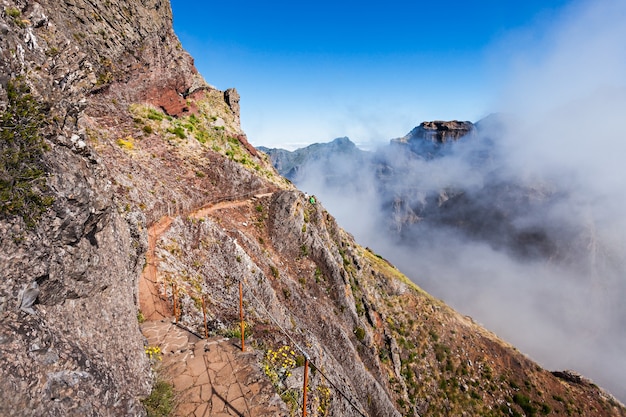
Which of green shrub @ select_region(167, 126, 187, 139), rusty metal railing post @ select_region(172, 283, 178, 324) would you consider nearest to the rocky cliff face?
green shrub @ select_region(167, 126, 187, 139)

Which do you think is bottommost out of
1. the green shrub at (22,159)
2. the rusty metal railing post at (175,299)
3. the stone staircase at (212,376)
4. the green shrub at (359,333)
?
the green shrub at (359,333)

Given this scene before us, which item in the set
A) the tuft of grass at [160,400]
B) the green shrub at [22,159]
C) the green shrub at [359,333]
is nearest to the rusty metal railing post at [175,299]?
the tuft of grass at [160,400]

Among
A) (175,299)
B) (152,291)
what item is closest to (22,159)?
(175,299)

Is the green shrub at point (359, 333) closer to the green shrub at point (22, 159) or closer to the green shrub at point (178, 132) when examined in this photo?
the green shrub at point (178, 132)

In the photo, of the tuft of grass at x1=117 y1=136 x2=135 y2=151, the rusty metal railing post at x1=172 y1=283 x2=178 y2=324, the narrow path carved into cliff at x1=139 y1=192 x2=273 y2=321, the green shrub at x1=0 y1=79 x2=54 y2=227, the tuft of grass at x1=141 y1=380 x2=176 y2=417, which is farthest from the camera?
the tuft of grass at x1=117 y1=136 x2=135 y2=151

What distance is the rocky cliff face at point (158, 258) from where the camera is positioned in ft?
22.1

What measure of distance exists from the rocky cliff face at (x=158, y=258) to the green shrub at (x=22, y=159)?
0.05m

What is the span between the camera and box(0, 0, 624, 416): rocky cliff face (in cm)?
Answer: 674

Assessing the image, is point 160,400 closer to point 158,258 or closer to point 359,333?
point 158,258

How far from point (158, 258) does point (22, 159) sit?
→ 36.2ft

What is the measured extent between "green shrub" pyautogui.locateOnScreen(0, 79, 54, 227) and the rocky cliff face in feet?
0.18

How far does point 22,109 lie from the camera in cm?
720

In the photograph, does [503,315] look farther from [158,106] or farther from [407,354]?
[158,106]

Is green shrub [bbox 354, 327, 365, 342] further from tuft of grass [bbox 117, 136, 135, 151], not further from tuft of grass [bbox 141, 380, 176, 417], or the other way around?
tuft of grass [bbox 117, 136, 135, 151]
